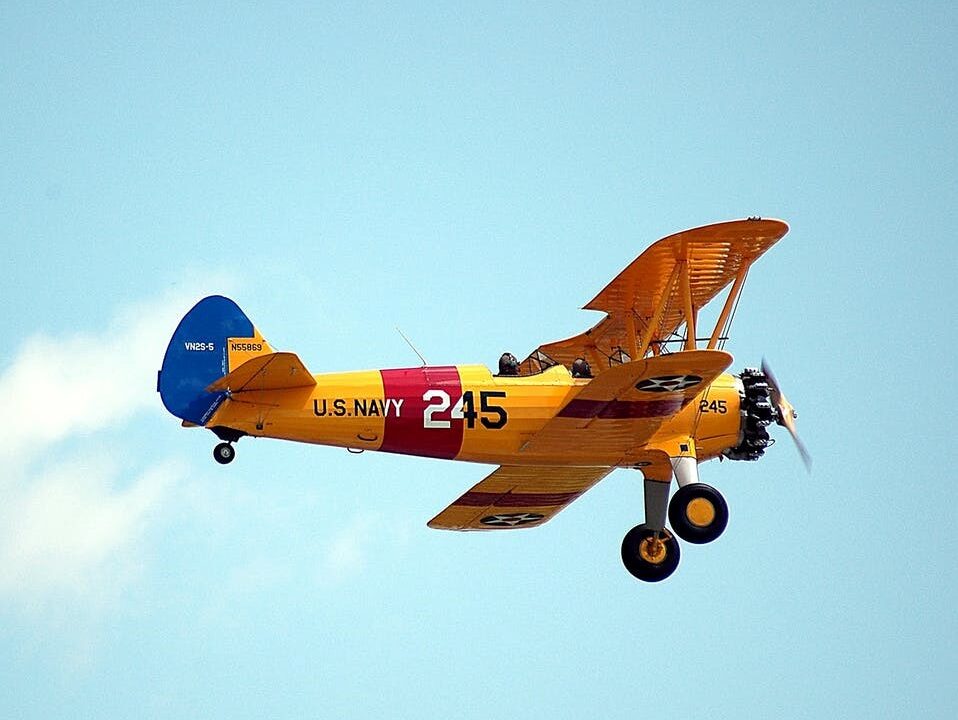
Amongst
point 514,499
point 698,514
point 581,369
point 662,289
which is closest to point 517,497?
point 514,499

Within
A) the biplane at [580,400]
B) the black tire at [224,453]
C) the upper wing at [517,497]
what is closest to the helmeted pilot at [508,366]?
the biplane at [580,400]

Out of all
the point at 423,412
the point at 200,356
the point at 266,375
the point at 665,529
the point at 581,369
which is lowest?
the point at 665,529

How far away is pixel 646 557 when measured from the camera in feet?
63.5

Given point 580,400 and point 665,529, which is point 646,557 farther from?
point 580,400

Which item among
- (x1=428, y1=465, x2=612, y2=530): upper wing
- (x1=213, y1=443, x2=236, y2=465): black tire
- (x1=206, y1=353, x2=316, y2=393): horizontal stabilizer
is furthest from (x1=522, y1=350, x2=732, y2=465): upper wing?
(x1=213, y1=443, x2=236, y2=465): black tire

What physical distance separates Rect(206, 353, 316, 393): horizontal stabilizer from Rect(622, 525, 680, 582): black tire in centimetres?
374

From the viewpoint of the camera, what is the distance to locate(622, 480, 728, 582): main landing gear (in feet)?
62.3

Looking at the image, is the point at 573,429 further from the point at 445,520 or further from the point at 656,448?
the point at 445,520

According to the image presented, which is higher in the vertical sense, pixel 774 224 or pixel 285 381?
pixel 774 224

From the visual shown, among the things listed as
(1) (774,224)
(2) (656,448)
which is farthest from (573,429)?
(1) (774,224)

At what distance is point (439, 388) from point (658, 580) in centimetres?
299

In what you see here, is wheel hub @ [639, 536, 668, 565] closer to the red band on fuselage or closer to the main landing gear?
the main landing gear

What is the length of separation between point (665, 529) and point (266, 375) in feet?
14.4

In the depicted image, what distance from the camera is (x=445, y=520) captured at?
835 inches
